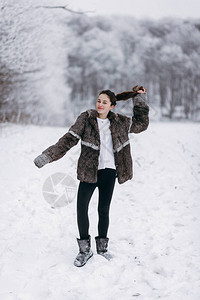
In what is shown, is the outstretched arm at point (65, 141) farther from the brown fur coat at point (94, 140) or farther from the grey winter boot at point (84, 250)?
the grey winter boot at point (84, 250)

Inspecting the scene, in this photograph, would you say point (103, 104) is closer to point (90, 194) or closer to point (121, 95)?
point (121, 95)

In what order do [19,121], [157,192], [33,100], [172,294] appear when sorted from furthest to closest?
[33,100] → [19,121] → [157,192] → [172,294]

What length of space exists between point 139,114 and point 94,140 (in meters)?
0.62

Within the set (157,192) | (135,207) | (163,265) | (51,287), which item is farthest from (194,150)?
(51,287)

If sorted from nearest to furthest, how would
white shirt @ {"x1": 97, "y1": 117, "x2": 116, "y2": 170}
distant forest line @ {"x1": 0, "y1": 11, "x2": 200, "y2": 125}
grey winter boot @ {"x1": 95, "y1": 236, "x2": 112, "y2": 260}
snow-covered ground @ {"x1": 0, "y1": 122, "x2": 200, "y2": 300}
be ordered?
snow-covered ground @ {"x1": 0, "y1": 122, "x2": 200, "y2": 300}, white shirt @ {"x1": 97, "y1": 117, "x2": 116, "y2": 170}, grey winter boot @ {"x1": 95, "y1": 236, "x2": 112, "y2": 260}, distant forest line @ {"x1": 0, "y1": 11, "x2": 200, "y2": 125}

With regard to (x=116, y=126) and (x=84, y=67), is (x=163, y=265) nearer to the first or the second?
(x=116, y=126)

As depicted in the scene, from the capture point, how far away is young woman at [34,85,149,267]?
3.14m

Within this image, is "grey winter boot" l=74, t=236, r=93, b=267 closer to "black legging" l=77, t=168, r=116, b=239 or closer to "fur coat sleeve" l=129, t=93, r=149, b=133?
"black legging" l=77, t=168, r=116, b=239

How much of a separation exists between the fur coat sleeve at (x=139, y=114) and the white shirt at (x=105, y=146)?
29 centimetres

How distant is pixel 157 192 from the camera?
19.9 ft

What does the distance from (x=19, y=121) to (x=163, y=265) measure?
1381 cm

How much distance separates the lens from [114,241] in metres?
3.88

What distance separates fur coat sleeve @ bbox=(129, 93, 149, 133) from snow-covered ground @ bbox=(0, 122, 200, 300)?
1.55m

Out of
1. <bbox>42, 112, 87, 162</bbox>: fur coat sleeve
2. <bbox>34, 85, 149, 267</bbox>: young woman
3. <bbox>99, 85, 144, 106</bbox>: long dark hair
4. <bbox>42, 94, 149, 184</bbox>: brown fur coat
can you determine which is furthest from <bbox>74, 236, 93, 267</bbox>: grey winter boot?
<bbox>99, 85, 144, 106</bbox>: long dark hair
